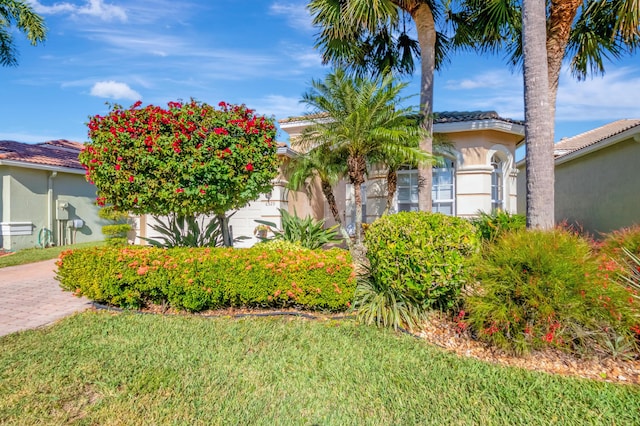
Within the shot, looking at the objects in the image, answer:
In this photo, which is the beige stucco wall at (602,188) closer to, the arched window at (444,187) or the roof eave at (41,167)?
the arched window at (444,187)

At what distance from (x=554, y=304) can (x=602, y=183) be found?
12.1 metres

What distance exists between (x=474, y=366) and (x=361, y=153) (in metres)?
6.39

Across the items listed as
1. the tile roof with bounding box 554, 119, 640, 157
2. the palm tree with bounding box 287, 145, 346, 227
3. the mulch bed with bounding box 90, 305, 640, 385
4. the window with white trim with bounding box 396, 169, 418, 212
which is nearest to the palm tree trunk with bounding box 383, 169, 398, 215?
the window with white trim with bounding box 396, 169, 418, 212

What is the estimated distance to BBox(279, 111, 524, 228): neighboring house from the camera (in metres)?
11.7

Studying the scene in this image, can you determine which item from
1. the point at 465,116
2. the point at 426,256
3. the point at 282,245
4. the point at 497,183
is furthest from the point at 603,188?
the point at 282,245

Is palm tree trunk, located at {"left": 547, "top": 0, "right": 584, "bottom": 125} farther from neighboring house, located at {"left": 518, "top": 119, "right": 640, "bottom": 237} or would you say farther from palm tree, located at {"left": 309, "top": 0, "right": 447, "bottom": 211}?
neighboring house, located at {"left": 518, "top": 119, "right": 640, "bottom": 237}

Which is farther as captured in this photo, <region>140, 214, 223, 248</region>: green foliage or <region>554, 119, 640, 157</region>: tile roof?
<region>554, 119, 640, 157</region>: tile roof

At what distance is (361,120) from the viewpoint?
29.2 ft

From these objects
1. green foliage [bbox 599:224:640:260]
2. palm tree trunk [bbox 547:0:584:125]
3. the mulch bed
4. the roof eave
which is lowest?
the mulch bed

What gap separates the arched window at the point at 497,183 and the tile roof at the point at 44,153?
1763 cm

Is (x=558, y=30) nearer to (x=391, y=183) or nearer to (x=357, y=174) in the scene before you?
(x=391, y=183)

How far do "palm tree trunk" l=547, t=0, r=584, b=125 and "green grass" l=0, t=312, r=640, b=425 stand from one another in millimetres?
7308

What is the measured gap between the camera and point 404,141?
30.4 ft

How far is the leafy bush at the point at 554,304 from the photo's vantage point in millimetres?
4234
